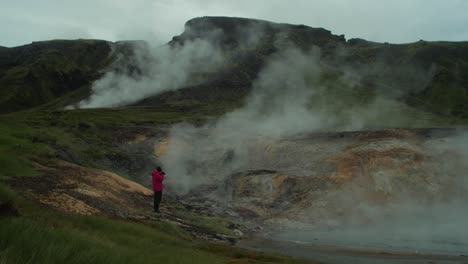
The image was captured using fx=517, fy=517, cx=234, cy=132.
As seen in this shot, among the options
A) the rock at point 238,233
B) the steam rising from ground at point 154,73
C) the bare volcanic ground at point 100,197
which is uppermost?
the steam rising from ground at point 154,73

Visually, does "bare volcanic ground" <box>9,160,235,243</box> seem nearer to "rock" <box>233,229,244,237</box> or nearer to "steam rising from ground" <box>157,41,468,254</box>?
"rock" <box>233,229,244,237</box>

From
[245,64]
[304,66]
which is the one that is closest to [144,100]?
[245,64]

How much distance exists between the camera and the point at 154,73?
4158 inches

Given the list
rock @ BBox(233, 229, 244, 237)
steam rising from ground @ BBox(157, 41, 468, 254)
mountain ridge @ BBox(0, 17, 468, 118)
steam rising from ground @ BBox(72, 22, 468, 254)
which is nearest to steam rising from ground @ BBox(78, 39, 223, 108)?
mountain ridge @ BBox(0, 17, 468, 118)

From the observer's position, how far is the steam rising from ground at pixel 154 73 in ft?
321

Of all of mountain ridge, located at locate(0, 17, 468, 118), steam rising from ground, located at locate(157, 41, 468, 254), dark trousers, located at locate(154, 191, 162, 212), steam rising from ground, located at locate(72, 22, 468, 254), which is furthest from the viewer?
mountain ridge, located at locate(0, 17, 468, 118)

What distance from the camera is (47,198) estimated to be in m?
20.4

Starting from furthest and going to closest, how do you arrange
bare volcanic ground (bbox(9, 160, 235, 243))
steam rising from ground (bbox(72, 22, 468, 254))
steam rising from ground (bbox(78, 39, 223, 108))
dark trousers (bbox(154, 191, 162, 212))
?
steam rising from ground (bbox(78, 39, 223, 108))
steam rising from ground (bbox(72, 22, 468, 254))
dark trousers (bbox(154, 191, 162, 212))
bare volcanic ground (bbox(9, 160, 235, 243))

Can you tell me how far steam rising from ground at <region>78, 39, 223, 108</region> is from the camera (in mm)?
97938

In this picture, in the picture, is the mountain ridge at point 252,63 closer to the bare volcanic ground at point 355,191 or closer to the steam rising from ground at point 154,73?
the steam rising from ground at point 154,73

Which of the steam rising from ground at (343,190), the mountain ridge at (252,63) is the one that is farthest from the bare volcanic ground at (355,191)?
the mountain ridge at (252,63)

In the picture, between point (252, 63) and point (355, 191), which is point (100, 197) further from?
point (252, 63)

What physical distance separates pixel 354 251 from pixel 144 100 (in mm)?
73626

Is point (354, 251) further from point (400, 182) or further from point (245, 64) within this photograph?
point (245, 64)
